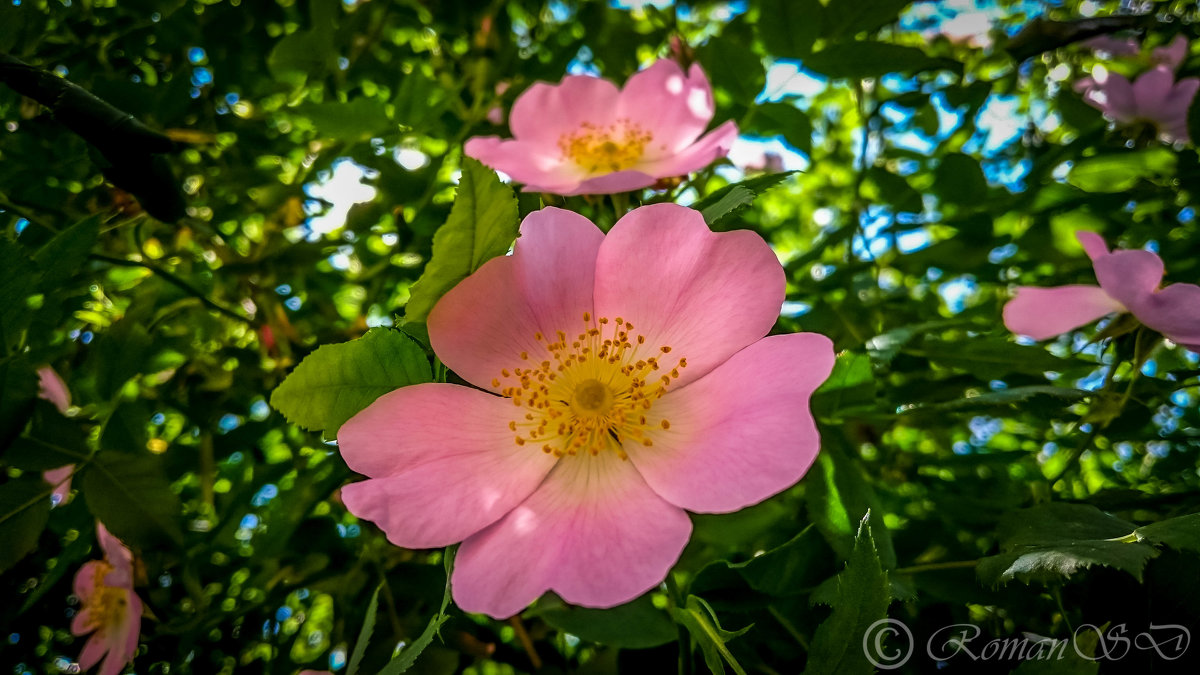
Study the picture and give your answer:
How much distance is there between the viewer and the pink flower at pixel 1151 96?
1.10 metres

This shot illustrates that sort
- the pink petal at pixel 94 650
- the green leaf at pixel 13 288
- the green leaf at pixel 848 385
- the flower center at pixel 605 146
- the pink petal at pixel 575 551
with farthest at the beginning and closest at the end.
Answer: the flower center at pixel 605 146, the pink petal at pixel 94 650, the green leaf at pixel 848 385, the green leaf at pixel 13 288, the pink petal at pixel 575 551

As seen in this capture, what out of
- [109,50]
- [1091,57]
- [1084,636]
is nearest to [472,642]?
[1084,636]

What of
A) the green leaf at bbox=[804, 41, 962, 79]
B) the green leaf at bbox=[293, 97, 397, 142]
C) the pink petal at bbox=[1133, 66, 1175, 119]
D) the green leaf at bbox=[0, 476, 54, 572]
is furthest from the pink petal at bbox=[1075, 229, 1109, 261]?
the green leaf at bbox=[0, 476, 54, 572]

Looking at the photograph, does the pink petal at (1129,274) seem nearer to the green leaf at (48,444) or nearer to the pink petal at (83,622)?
the green leaf at (48,444)

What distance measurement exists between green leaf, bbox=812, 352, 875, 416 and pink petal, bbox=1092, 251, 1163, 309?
242 mm

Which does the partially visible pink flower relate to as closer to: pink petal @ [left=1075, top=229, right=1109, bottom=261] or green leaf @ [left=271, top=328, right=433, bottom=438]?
pink petal @ [left=1075, top=229, right=1109, bottom=261]

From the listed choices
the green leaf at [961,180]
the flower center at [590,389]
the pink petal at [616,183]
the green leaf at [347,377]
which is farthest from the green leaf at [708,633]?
the green leaf at [961,180]

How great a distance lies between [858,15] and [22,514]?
39.5 inches

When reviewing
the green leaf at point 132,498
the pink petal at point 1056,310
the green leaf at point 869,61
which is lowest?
the green leaf at point 132,498

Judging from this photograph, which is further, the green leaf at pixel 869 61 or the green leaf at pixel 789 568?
the green leaf at pixel 869 61

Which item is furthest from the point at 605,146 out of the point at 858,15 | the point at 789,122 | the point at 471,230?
the point at 471,230

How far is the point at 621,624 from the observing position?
25.2 inches

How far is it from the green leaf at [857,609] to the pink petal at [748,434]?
59 mm

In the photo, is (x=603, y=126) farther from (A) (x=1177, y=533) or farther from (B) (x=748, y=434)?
(A) (x=1177, y=533)
